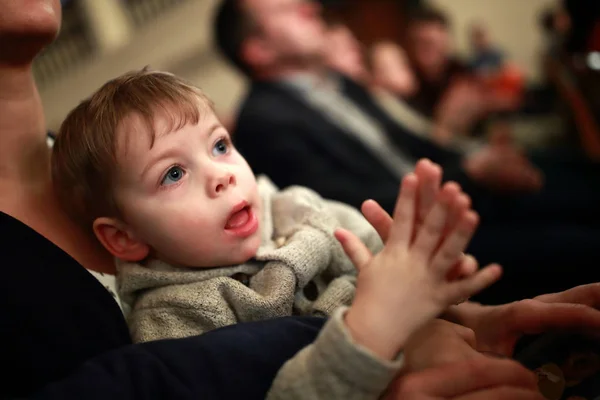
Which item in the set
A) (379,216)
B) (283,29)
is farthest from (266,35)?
(379,216)

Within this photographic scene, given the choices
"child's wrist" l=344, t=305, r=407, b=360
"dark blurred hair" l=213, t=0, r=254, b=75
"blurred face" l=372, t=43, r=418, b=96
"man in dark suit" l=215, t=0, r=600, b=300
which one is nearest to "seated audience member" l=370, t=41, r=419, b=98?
"blurred face" l=372, t=43, r=418, b=96

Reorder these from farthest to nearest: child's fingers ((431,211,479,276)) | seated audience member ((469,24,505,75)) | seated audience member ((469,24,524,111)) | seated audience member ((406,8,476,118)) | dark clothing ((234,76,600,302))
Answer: seated audience member ((406,8,476,118)) → seated audience member ((469,24,505,75)) → seated audience member ((469,24,524,111)) → dark clothing ((234,76,600,302)) → child's fingers ((431,211,479,276))

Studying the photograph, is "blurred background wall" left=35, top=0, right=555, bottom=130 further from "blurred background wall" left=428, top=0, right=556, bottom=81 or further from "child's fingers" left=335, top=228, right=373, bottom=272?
"child's fingers" left=335, top=228, right=373, bottom=272

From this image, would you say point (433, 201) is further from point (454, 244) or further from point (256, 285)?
point (256, 285)

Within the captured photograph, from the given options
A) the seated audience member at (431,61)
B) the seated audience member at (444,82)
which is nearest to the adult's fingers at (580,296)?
the seated audience member at (444,82)

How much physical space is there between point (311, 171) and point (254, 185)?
680 mm

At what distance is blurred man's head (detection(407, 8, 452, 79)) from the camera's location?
247 centimetres

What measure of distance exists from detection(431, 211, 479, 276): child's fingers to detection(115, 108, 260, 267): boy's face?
254mm

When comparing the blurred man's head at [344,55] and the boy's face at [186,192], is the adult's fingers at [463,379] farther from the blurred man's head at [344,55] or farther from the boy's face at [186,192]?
the blurred man's head at [344,55]

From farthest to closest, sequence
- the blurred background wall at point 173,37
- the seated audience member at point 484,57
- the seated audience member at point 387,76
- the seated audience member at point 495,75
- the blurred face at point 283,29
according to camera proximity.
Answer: the blurred background wall at point 173,37, the seated audience member at point 484,57, the seated audience member at point 495,75, the seated audience member at point 387,76, the blurred face at point 283,29

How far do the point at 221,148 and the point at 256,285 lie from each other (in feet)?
0.54

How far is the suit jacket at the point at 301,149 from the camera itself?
51.8 inches

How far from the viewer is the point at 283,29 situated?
167 centimetres

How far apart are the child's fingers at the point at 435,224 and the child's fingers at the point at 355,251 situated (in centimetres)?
5
